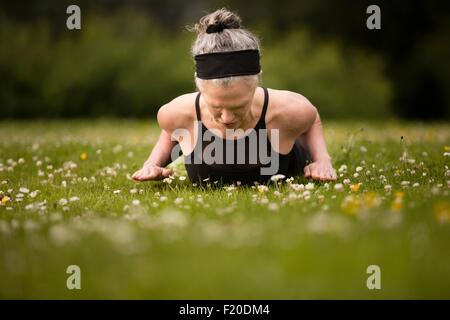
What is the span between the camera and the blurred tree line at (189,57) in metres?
18.4

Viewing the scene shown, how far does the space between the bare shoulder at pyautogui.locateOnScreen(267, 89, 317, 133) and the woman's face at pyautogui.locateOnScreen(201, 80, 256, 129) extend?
61 centimetres

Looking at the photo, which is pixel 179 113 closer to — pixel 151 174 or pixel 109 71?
pixel 151 174

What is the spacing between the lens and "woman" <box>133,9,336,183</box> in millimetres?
4598

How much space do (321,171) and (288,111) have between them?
64cm

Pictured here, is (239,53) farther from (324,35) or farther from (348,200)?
(324,35)

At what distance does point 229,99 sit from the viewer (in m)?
4.42

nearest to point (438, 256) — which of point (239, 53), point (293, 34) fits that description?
point (239, 53)

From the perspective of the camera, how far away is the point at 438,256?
2721 millimetres

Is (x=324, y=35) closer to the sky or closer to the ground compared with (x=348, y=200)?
closer to the sky
